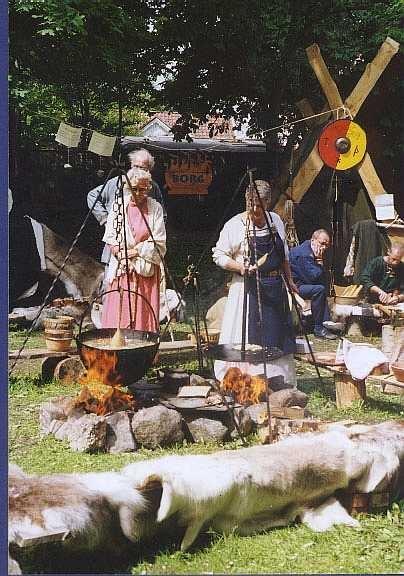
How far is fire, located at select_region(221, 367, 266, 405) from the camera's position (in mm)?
4880

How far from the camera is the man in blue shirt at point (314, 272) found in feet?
16.4

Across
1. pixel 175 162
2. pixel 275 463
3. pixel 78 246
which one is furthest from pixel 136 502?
pixel 175 162

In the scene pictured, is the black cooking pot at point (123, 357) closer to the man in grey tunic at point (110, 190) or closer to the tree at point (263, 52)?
the man in grey tunic at point (110, 190)

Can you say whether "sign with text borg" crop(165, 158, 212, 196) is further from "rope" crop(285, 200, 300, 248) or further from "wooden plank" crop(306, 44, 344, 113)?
"wooden plank" crop(306, 44, 344, 113)

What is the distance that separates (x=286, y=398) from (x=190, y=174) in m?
1.53

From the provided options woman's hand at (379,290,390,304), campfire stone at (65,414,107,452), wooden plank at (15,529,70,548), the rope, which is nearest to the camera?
wooden plank at (15,529,70,548)

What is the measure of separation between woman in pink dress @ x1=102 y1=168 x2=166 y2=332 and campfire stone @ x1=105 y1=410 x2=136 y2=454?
2.15 feet

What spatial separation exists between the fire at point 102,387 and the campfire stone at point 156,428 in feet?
0.50

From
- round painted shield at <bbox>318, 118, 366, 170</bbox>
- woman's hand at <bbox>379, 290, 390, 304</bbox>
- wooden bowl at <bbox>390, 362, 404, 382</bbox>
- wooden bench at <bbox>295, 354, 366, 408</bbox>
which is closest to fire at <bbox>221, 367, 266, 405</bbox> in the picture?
→ wooden bench at <bbox>295, 354, 366, 408</bbox>

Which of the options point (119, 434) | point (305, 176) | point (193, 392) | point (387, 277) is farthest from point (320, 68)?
point (119, 434)

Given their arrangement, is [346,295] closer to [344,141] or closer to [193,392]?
[344,141]

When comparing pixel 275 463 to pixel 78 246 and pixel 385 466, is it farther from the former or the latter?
pixel 78 246

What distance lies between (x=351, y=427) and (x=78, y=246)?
6.69ft

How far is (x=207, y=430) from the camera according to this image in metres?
4.69
